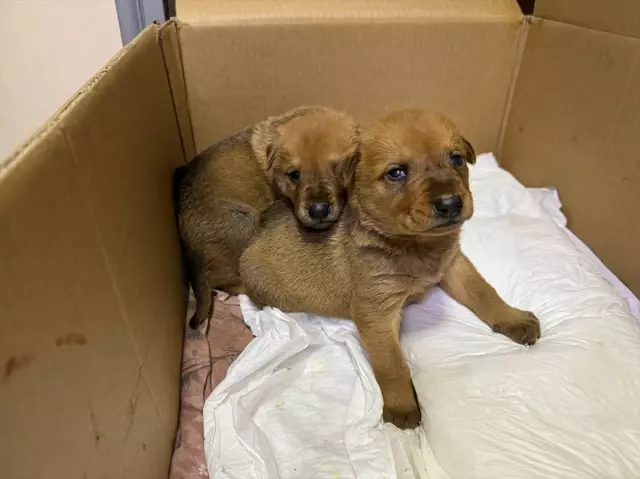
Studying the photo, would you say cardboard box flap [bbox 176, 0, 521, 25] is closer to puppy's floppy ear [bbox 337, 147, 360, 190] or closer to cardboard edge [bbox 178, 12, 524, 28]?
cardboard edge [bbox 178, 12, 524, 28]

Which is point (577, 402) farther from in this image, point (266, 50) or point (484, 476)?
point (266, 50)

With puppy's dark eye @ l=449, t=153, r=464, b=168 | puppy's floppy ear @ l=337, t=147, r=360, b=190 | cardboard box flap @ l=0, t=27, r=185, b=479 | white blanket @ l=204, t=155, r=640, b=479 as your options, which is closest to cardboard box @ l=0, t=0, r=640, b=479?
cardboard box flap @ l=0, t=27, r=185, b=479

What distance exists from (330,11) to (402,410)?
143cm

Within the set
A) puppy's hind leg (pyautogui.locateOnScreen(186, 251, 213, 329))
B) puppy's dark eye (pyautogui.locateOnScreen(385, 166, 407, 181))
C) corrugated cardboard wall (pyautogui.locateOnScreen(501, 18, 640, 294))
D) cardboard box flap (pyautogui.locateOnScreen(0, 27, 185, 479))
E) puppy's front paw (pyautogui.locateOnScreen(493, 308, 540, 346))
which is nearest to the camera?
cardboard box flap (pyautogui.locateOnScreen(0, 27, 185, 479))

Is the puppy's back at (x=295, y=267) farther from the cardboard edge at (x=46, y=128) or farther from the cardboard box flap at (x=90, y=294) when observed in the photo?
the cardboard edge at (x=46, y=128)

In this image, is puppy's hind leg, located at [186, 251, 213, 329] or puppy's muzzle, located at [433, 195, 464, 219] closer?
puppy's muzzle, located at [433, 195, 464, 219]

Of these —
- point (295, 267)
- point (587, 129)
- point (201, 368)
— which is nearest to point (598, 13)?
point (587, 129)

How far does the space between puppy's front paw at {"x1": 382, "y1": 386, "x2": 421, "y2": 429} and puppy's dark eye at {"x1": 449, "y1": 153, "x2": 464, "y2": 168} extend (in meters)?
0.65

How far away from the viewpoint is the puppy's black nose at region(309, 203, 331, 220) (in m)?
1.71

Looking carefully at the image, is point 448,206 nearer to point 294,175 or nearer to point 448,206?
point 448,206

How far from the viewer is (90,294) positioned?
107 cm

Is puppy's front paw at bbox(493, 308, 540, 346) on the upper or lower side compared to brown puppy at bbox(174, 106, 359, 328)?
lower

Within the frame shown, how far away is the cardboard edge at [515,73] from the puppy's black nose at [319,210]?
1.10m

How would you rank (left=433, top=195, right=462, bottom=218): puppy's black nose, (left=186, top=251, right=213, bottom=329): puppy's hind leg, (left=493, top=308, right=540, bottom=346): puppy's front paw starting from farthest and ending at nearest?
(left=186, top=251, right=213, bottom=329): puppy's hind leg
(left=493, top=308, right=540, bottom=346): puppy's front paw
(left=433, top=195, right=462, bottom=218): puppy's black nose
